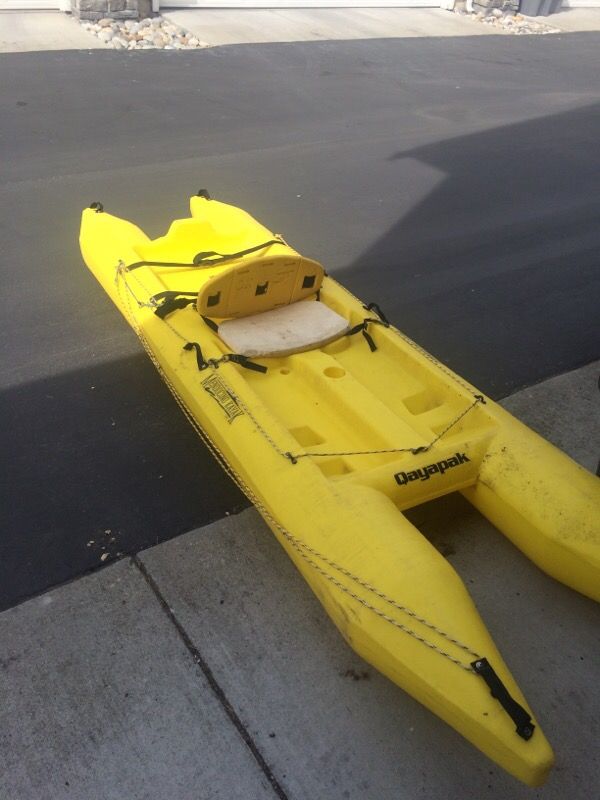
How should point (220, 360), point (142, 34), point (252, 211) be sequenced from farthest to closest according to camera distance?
point (142, 34), point (252, 211), point (220, 360)

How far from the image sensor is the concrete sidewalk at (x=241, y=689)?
237 cm

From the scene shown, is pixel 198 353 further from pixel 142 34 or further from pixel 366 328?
pixel 142 34

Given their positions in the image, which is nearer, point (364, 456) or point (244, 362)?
point (364, 456)

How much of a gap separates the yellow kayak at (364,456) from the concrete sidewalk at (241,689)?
22 centimetres

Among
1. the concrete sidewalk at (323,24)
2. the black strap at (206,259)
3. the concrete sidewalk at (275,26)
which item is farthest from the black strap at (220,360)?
the concrete sidewalk at (323,24)

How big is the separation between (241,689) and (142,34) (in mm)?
10338


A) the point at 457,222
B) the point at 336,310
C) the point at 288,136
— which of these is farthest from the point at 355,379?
the point at 288,136

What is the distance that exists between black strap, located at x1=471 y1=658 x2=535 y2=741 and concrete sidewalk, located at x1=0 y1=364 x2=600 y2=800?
417 millimetres

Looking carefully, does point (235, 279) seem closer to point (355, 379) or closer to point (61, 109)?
point (355, 379)

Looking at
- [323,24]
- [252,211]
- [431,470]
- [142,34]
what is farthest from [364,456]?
[323,24]

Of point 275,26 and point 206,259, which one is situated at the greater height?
point 275,26

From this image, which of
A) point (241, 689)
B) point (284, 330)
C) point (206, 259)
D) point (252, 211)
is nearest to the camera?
point (241, 689)

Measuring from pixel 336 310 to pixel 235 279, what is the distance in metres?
0.66

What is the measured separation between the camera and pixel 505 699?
2178 mm
